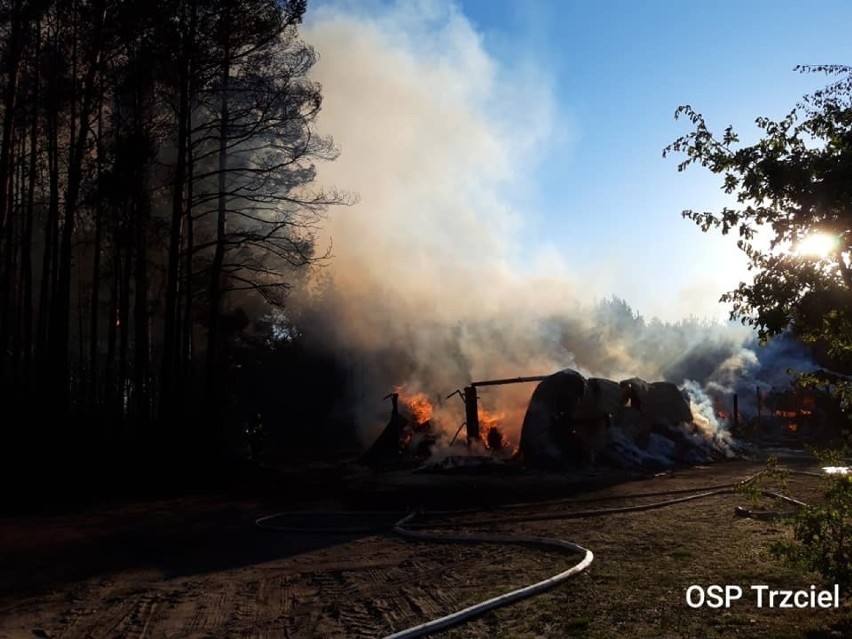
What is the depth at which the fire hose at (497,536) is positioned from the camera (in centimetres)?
545

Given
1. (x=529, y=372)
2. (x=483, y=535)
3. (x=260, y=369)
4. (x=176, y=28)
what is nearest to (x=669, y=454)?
(x=529, y=372)

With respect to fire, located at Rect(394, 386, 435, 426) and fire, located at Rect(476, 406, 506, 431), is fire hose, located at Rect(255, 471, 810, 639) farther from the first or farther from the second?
fire, located at Rect(394, 386, 435, 426)

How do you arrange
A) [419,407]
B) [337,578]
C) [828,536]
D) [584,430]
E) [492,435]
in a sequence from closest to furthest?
[828,536] < [337,578] < [584,430] < [492,435] < [419,407]

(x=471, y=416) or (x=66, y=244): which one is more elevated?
(x=66, y=244)

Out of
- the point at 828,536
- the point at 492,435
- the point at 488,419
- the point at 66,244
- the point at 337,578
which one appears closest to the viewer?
the point at 828,536

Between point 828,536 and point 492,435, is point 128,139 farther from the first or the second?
point 828,536

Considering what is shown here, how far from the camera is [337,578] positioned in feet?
24.3

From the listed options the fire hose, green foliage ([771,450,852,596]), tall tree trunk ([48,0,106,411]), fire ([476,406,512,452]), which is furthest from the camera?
fire ([476,406,512,452])

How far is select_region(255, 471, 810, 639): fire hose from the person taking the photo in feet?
17.9

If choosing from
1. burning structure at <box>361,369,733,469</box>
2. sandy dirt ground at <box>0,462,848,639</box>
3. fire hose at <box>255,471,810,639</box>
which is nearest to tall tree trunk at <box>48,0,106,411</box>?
sandy dirt ground at <box>0,462,848,639</box>

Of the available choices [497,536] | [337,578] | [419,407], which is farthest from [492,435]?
[337,578]

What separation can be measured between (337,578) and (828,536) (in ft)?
15.3

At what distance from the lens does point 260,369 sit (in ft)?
128

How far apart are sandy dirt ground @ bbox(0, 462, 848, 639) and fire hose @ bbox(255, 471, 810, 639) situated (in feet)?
0.38
